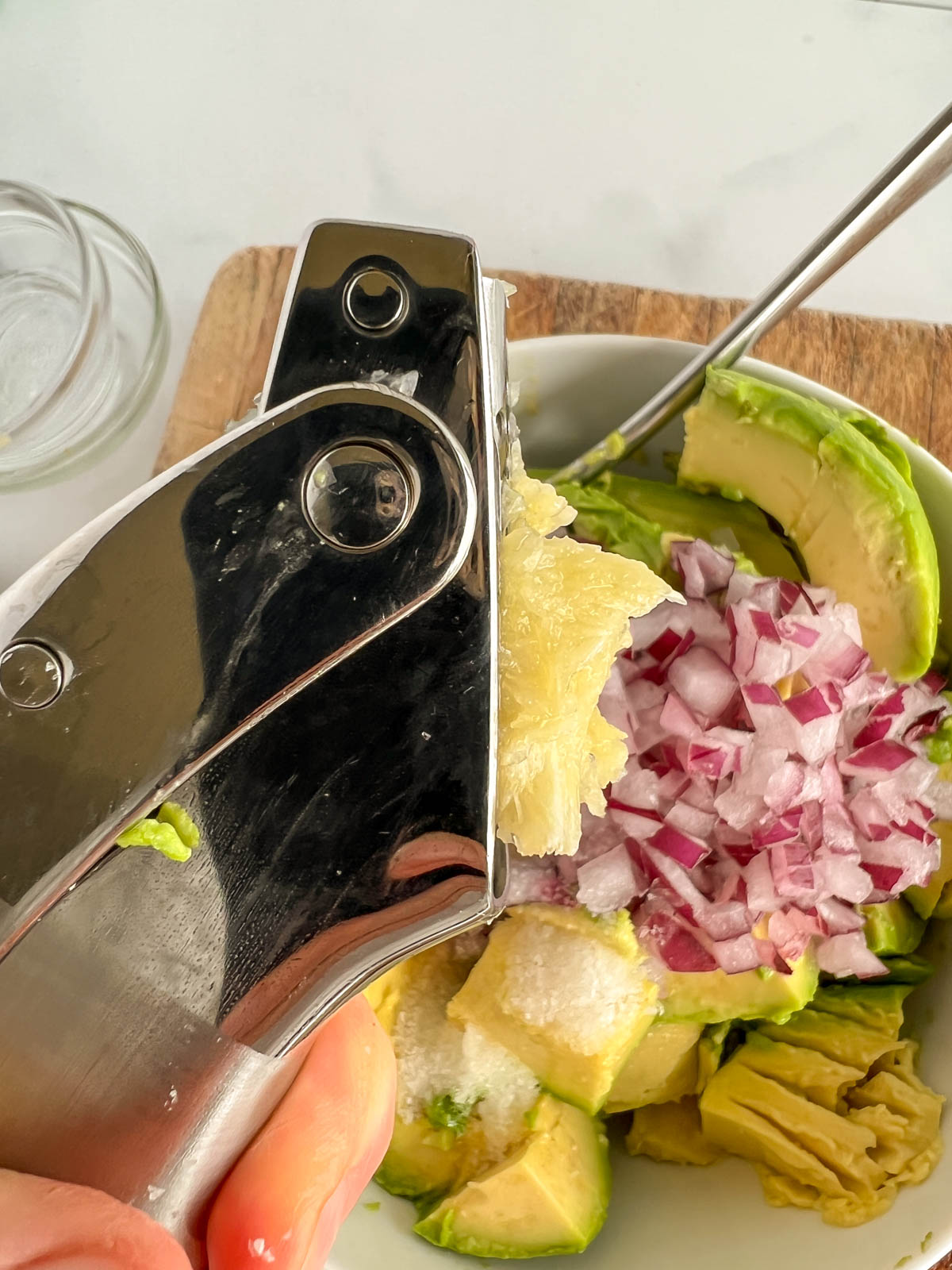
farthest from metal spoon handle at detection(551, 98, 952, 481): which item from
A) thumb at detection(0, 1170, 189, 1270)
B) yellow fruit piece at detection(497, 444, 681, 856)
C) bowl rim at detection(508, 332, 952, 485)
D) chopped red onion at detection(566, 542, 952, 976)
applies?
thumb at detection(0, 1170, 189, 1270)

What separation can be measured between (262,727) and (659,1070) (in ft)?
1.69

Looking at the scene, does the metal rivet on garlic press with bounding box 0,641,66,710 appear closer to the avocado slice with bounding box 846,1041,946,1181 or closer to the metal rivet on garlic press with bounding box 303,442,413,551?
the metal rivet on garlic press with bounding box 303,442,413,551

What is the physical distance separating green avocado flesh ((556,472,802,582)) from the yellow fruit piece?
234 mm

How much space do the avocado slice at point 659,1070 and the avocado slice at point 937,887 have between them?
0.21m

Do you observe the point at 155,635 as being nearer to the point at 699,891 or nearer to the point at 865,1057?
the point at 699,891

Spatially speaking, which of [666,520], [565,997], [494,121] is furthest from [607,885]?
[494,121]

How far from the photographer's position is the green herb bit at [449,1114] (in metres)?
0.82

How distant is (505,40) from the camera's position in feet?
4.57

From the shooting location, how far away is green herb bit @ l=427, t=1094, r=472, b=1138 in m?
0.82

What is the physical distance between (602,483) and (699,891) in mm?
350

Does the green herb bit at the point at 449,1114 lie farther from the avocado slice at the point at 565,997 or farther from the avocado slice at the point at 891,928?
the avocado slice at the point at 891,928

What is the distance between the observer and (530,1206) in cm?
78

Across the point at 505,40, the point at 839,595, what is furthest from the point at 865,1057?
the point at 505,40

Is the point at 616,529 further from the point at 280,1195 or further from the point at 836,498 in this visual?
the point at 280,1195
